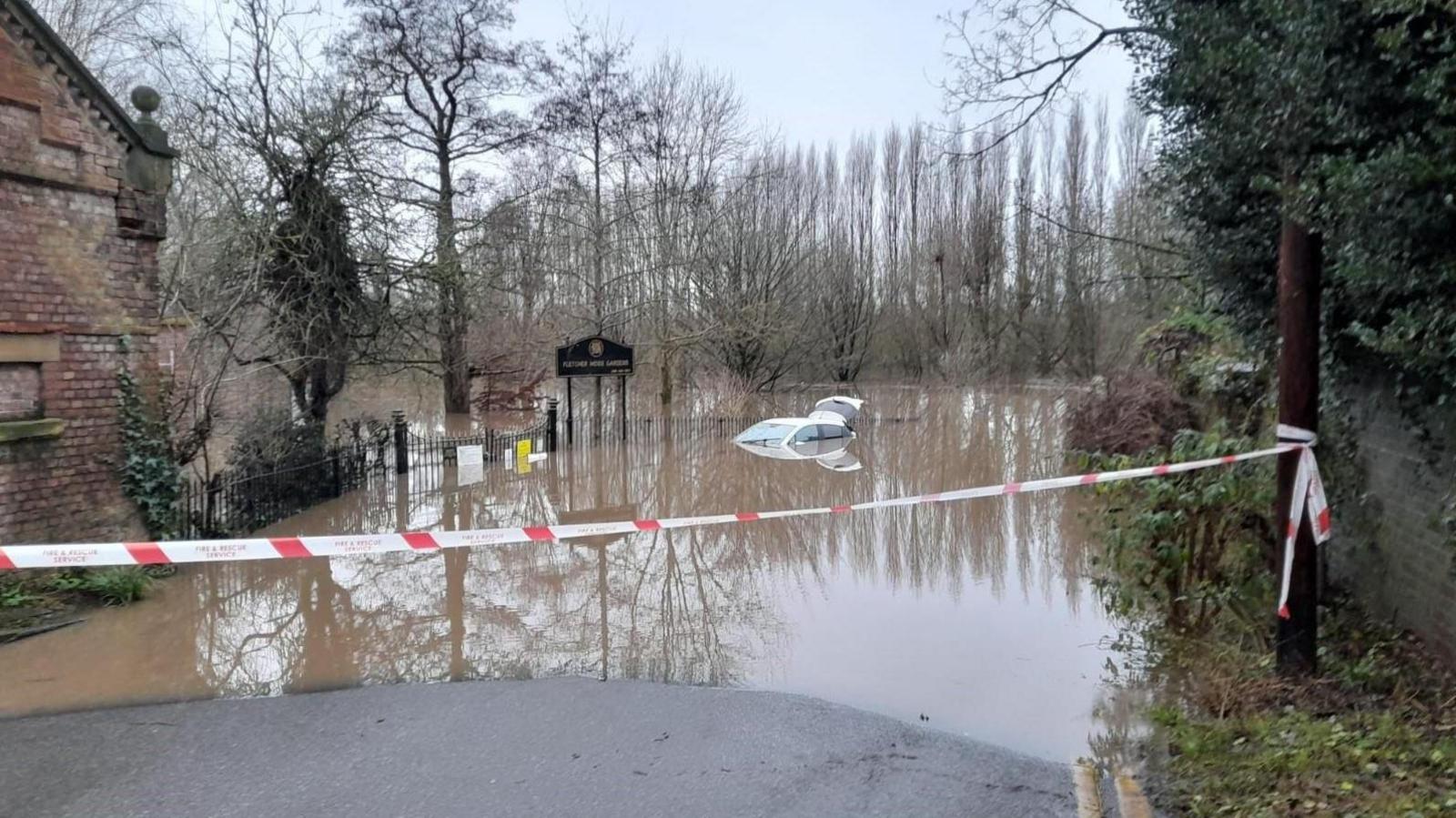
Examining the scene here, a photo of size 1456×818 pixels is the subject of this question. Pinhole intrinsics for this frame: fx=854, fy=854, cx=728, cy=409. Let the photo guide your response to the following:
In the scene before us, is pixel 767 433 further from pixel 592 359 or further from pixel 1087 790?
pixel 1087 790

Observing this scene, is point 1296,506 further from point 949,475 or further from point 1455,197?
point 949,475

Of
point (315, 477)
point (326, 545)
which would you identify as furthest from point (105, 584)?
point (315, 477)

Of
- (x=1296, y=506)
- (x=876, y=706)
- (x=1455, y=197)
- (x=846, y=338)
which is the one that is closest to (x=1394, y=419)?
(x=1296, y=506)

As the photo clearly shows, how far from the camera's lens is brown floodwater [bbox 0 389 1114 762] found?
578 centimetres

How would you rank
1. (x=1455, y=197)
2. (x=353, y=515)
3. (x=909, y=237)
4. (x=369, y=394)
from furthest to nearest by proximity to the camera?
(x=909, y=237) < (x=369, y=394) < (x=353, y=515) < (x=1455, y=197)

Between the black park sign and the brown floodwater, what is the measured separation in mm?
6332

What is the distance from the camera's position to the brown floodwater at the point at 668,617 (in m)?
5.78

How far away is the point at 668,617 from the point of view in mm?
7652

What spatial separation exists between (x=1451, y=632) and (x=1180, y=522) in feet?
6.19

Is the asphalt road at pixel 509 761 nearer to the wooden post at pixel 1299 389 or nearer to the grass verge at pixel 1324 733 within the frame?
the grass verge at pixel 1324 733

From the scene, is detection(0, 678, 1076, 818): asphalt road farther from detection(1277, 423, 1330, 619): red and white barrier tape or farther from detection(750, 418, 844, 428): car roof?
detection(750, 418, 844, 428): car roof

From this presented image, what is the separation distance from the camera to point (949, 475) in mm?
16266

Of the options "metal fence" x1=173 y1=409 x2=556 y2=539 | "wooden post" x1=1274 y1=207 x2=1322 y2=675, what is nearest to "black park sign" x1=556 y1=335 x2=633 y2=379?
"metal fence" x1=173 y1=409 x2=556 y2=539

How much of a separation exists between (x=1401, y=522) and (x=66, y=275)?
419 inches
